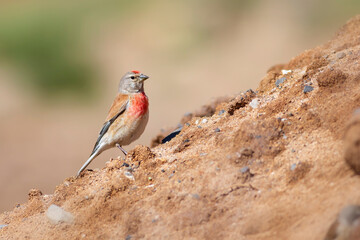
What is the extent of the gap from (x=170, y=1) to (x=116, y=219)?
60.3 feet

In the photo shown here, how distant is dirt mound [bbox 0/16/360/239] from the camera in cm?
440

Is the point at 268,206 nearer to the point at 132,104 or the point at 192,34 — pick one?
the point at 132,104

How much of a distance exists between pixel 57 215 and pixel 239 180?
70.6 inches

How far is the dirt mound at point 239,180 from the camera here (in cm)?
440

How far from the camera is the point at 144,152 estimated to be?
603 cm

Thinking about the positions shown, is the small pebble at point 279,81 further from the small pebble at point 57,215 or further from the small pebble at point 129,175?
the small pebble at point 57,215

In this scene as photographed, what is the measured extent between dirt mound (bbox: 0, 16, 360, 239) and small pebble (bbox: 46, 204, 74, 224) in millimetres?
45

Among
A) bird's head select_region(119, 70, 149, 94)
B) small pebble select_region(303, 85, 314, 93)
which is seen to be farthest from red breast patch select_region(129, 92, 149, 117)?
small pebble select_region(303, 85, 314, 93)

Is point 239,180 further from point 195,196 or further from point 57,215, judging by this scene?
point 57,215

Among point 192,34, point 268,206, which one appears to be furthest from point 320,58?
point 192,34

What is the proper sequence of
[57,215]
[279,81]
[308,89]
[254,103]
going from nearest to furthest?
1. [57,215]
2. [308,89]
3. [254,103]
4. [279,81]

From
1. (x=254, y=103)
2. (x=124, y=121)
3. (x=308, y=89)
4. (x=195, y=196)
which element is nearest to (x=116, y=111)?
(x=124, y=121)

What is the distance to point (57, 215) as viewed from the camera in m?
5.50

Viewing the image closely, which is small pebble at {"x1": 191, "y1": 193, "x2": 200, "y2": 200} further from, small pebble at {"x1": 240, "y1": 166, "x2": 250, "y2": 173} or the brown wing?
the brown wing
